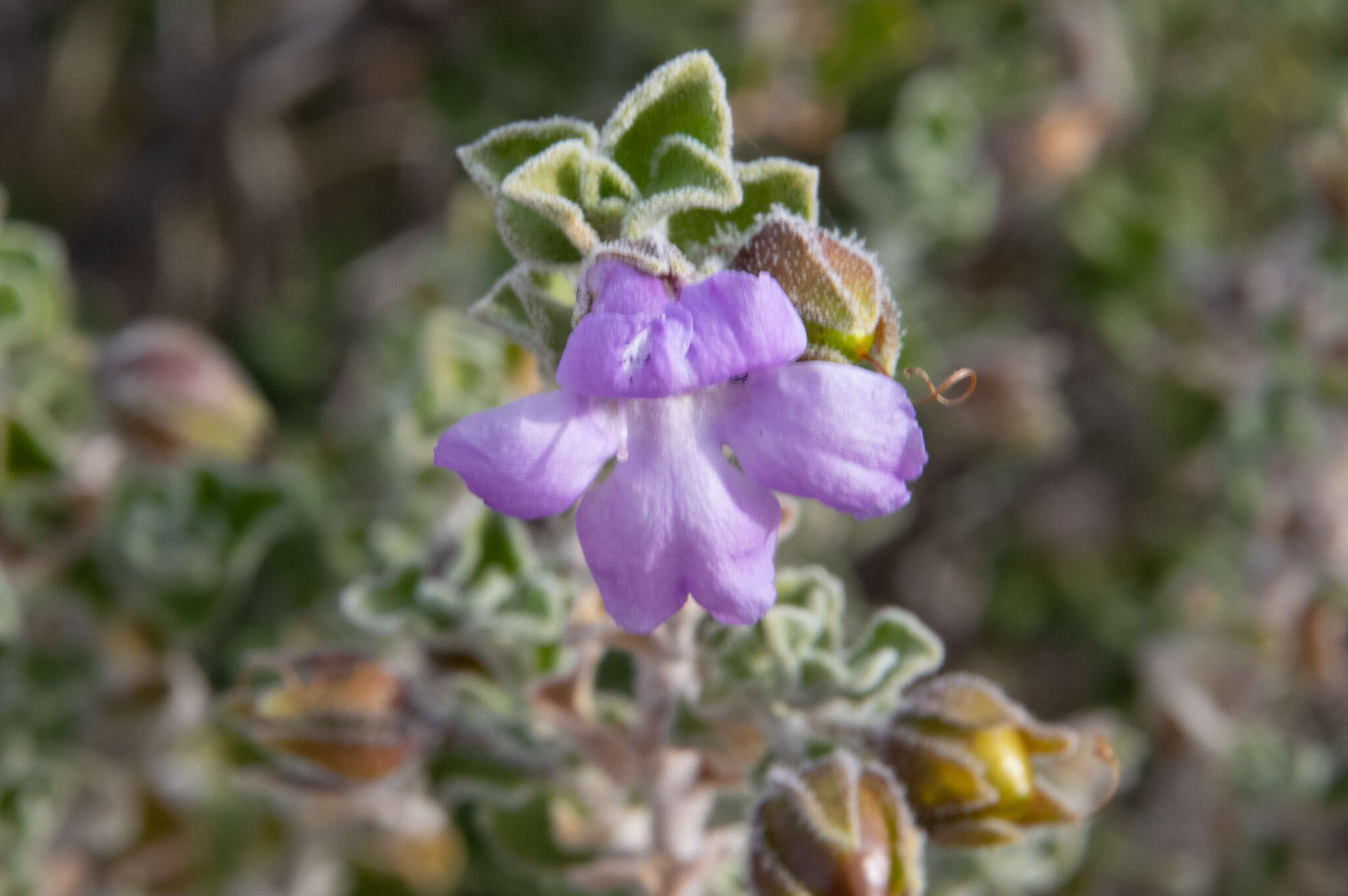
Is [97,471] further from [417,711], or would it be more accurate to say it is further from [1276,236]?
[1276,236]

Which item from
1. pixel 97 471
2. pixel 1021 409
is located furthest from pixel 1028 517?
pixel 97 471

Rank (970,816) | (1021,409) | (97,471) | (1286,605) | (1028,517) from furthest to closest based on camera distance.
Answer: (1028,517) < (1021,409) < (1286,605) < (97,471) < (970,816)

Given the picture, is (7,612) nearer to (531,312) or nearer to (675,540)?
(531,312)

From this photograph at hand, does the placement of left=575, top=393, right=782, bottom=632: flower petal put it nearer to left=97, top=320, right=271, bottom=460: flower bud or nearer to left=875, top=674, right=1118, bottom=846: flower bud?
left=875, top=674, right=1118, bottom=846: flower bud

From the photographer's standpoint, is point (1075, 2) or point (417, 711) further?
point (1075, 2)

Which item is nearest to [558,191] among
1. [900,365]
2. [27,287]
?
[900,365]

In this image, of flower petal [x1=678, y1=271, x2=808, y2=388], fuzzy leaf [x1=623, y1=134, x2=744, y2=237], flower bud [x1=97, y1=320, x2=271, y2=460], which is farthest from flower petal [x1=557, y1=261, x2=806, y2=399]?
flower bud [x1=97, y1=320, x2=271, y2=460]

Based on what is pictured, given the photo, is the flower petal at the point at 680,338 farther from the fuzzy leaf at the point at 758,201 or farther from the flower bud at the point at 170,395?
the flower bud at the point at 170,395

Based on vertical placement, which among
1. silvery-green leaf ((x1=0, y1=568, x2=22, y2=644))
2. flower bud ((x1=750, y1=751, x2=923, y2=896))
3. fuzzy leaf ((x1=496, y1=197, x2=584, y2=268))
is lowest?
silvery-green leaf ((x1=0, y1=568, x2=22, y2=644))
